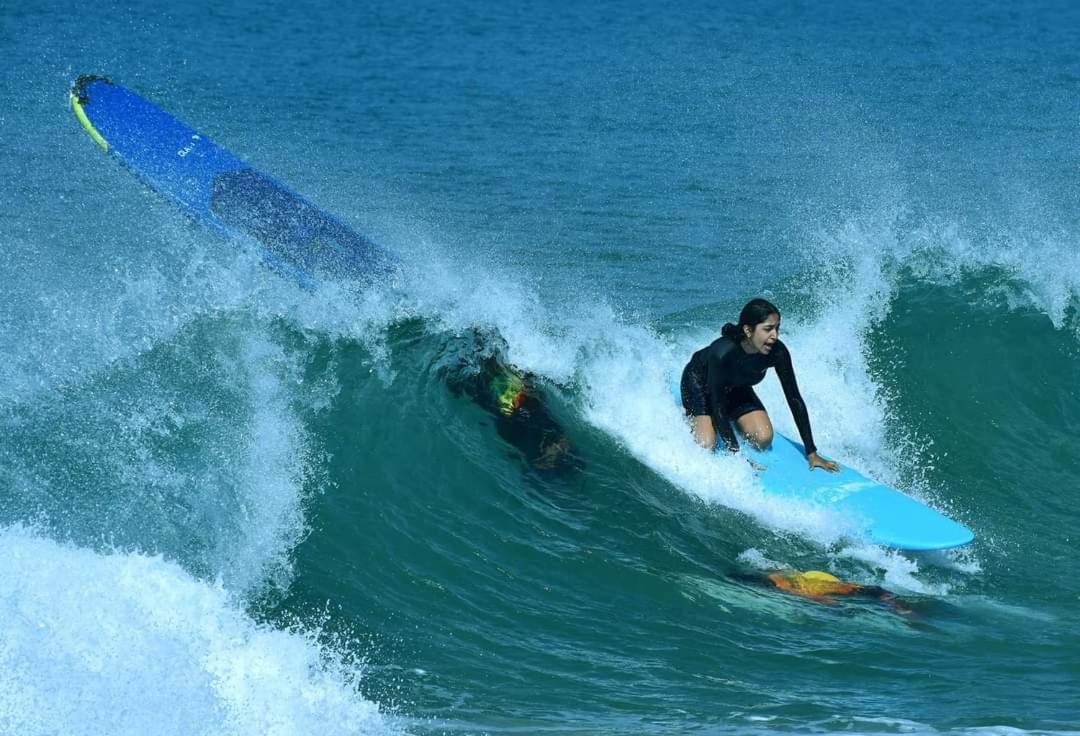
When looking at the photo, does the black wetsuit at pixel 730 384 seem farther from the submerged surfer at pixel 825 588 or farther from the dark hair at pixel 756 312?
the submerged surfer at pixel 825 588

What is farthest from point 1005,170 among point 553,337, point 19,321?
point 19,321

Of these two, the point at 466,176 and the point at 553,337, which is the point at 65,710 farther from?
the point at 466,176

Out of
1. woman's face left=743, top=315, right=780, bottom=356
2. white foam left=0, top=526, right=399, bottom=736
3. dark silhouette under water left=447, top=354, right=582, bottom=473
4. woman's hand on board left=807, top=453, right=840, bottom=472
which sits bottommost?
white foam left=0, top=526, right=399, bottom=736

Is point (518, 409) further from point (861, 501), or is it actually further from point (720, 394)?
point (861, 501)

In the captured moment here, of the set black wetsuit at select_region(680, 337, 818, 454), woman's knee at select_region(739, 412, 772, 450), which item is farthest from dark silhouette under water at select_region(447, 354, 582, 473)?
woman's knee at select_region(739, 412, 772, 450)

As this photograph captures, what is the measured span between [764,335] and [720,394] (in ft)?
2.04

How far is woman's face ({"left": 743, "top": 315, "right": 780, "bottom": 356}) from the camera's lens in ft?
23.4

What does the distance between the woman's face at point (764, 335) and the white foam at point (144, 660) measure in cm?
312

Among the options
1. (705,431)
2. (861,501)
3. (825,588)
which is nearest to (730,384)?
(705,431)

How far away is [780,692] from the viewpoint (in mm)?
5508

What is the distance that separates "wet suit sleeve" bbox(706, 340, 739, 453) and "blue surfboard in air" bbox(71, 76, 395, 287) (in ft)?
10.4

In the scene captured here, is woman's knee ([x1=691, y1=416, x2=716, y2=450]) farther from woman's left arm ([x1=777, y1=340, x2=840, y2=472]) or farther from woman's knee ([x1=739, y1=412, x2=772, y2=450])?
woman's left arm ([x1=777, y1=340, x2=840, y2=472])

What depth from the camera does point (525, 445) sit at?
7969 mm

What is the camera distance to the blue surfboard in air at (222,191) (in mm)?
9781
